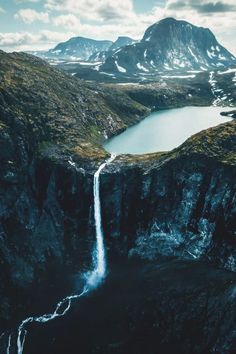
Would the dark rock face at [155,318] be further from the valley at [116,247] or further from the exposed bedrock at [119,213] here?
the exposed bedrock at [119,213]

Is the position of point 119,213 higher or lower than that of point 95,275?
higher

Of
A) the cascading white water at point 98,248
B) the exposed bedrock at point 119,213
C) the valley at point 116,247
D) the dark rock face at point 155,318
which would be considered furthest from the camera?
the cascading white water at point 98,248

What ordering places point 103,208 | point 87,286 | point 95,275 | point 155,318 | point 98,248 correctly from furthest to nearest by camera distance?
1. point 103,208
2. point 98,248
3. point 95,275
4. point 87,286
5. point 155,318

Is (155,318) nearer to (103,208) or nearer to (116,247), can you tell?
(116,247)

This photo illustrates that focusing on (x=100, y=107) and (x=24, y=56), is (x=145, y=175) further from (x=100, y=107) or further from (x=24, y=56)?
(x=24, y=56)

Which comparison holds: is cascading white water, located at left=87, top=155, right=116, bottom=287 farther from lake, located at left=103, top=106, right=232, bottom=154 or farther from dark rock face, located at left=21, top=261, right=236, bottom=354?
lake, located at left=103, top=106, right=232, bottom=154

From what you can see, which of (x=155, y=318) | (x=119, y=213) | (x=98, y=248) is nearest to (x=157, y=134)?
(x=119, y=213)

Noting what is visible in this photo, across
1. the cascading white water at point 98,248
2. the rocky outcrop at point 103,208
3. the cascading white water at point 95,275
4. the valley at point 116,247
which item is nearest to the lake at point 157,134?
the valley at point 116,247
